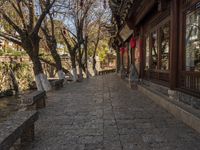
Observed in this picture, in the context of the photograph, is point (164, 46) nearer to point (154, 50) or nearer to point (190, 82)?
point (154, 50)

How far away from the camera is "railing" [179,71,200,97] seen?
6566 mm

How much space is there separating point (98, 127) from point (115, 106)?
2818 millimetres

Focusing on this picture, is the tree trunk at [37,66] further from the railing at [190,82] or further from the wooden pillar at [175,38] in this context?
the railing at [190,82]

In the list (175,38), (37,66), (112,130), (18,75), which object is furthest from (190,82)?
(18,75)

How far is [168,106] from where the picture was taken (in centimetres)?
769

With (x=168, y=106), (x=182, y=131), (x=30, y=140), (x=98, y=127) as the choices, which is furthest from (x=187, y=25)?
(x=30, y=140)

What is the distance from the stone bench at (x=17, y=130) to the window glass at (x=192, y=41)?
3.84 metres

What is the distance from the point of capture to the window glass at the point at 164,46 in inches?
378

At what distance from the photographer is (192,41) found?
6.96 m

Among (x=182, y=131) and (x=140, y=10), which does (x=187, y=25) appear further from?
(x=140, y=10)

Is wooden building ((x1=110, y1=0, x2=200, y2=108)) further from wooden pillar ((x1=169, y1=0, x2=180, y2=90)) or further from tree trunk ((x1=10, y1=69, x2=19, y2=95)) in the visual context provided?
tree trunk ((x1=10, y1=69, x2=19, y2=95))

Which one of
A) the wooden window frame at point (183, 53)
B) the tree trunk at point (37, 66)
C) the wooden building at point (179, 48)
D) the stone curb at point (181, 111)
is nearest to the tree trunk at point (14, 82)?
the tree trunk at point (37, 66)

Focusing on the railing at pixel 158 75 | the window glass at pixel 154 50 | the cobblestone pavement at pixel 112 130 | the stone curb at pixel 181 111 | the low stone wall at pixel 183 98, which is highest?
the window glass at pixel 154 50

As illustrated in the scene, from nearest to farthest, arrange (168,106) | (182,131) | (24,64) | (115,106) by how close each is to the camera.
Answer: (182,131) → (168,106) → (115,106) → (24,64)
